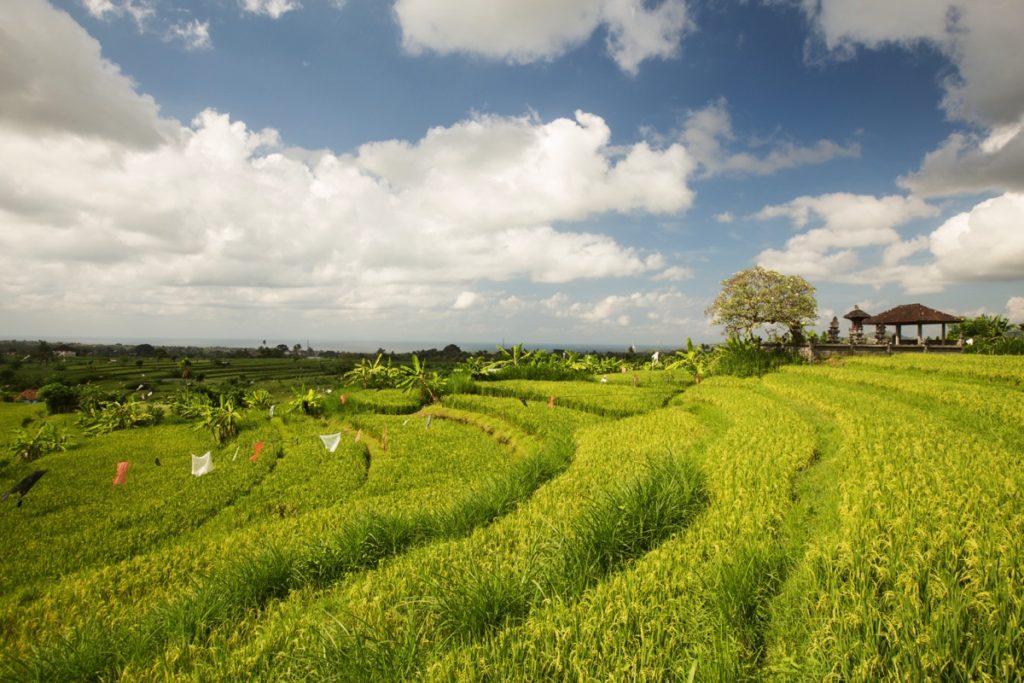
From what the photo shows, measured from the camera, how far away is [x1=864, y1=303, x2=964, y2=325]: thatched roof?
3209 cm

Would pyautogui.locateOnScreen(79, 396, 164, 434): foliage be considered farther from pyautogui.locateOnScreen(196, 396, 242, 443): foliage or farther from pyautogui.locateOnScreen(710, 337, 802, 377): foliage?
pyautogui.locateOnScreen(710, 337, 802, 377): foliage

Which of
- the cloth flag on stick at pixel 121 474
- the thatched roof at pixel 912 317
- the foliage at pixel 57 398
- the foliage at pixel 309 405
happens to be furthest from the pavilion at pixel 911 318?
the foliage at pixel 57 398

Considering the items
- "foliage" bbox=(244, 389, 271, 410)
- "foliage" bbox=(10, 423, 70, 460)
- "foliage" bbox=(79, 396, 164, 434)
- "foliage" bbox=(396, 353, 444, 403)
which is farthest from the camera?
"foliage" bbox=(244, 389, 271, 410)

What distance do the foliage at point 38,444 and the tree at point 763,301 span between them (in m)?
36.8

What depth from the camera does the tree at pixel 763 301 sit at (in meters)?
33.7

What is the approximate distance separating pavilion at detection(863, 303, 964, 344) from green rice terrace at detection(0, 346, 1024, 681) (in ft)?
94.8

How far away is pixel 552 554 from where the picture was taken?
422 centimetres

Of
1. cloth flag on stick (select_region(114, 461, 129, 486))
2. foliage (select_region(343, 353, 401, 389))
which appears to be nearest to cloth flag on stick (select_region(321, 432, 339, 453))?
cloth flag on stick (select_region(114, 461, 129, 486))

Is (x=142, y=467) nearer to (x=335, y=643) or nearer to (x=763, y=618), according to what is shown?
(x=335, y=643)

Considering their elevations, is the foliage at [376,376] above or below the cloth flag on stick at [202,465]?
above

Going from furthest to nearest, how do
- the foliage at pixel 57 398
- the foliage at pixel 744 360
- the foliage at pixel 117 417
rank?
1. the foliage at pixel 744 360
2. the foliage at pixel 57 398
3. the foliage at pixel 117 417

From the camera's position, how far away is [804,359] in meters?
21.9

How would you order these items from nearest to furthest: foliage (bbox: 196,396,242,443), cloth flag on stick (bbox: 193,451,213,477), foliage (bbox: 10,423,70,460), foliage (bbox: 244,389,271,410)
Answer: cloth flag on stick (bbox: 193,451,213,477) → foliage (bbox: 10,423,70,460) → foliage (bbox: 196,396,242,443) → foliage (bbox: 244,389,271,410)

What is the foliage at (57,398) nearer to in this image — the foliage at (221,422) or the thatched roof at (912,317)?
the foliage at (221,422)
